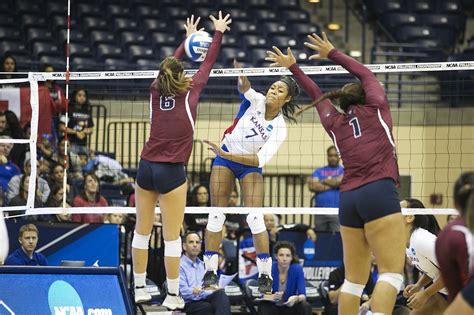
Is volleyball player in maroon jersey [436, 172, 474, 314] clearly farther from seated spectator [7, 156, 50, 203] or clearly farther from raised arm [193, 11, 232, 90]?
seated spectator [7, 156, 50, 203]

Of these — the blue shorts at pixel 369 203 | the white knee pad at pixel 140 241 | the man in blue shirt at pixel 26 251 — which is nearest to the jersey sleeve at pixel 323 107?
the blue shorts at pixel 369 203

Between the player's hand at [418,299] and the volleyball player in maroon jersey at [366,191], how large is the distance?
2.64 ft

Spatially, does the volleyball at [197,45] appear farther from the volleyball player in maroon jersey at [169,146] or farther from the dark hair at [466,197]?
the dark hair at [466,197]

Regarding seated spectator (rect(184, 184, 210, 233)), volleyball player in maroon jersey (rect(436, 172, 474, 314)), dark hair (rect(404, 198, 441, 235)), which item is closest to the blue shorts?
dark hair (rect(404, 198, 441, 235))

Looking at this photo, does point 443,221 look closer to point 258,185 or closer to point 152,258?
point 152,258

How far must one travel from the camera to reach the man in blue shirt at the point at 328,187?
1477cm

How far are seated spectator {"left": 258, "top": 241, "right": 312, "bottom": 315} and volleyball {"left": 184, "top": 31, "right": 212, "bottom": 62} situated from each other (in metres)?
3.51

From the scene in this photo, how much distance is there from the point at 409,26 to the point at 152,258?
907 cm

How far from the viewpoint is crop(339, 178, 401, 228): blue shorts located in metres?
8.13

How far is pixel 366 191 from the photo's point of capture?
8172 millimetres

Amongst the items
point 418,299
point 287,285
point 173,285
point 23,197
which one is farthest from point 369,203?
point 23,197

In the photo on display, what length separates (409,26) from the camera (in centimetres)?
2044

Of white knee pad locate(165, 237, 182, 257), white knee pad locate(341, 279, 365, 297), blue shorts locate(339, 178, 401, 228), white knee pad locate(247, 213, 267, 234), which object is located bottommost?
white knee pad locate(341, 279, 365, 297)

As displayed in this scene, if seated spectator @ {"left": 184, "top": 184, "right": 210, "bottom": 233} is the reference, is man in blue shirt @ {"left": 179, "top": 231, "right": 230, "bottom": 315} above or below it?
below
